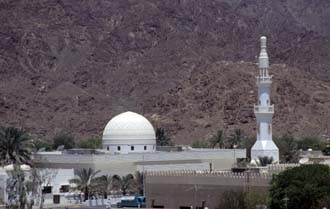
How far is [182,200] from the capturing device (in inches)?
2016

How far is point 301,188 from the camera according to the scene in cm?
4441

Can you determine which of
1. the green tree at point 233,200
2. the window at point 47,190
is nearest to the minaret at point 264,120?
the window at point 47,190

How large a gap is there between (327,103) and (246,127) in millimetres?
10102

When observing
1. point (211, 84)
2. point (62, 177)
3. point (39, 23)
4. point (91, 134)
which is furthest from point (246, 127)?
point (39, 23)

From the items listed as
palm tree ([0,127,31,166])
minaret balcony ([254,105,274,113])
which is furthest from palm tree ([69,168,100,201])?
minaret balcony ([254,105,274,113])

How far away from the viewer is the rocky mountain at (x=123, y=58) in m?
123

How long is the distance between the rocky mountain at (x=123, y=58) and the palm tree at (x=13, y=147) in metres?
49.3

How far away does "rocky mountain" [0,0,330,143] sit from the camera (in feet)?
403

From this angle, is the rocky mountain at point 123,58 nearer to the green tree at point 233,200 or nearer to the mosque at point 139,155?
the mosque at point 139,155

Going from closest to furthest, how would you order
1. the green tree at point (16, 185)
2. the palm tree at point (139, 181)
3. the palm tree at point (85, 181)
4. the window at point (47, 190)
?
the green tree at point (16, 185), the palm tree at point (139, 181), the palm tree at point (85, 181), the window at point (47, 190)

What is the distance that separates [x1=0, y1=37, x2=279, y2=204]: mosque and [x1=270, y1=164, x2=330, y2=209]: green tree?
20085mm

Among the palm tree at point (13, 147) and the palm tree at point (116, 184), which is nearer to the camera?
the palm tree at point (13, 147)

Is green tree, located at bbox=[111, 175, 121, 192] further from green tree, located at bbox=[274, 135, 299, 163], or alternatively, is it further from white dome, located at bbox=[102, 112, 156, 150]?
green tree, located at bbox=[274, 135, 299, 163]

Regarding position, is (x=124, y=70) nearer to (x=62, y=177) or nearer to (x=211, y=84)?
(x=211, y=84)
